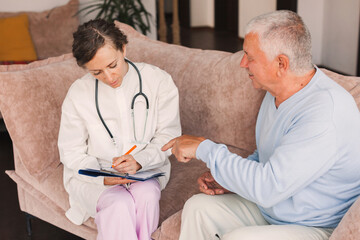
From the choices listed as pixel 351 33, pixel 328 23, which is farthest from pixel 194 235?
pixel 328 23

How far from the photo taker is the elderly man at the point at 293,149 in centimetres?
143

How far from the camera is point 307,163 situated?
1.41 m

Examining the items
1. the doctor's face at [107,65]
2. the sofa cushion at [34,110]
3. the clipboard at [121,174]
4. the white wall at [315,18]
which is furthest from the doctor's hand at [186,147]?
the white wall at [315,18]

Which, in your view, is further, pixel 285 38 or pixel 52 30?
pixel 52 30

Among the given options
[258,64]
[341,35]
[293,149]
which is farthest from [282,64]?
[341,35]

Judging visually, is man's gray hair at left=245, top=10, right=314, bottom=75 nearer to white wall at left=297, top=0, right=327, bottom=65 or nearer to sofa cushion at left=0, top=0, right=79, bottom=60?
sofa cushion at left=0, top=0, right=79, bottom=60

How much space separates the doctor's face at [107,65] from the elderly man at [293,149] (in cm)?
44

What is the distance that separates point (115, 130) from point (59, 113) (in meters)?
0.41

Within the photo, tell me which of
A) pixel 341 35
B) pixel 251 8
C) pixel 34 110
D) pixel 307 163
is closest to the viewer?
pixel 307 163

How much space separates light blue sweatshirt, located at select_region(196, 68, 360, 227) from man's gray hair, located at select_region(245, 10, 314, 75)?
0.09 m

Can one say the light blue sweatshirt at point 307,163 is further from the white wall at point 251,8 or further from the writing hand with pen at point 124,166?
the white wall at point 251,8

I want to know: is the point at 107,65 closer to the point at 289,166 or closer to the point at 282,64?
the point at 282,64

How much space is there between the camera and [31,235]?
2561 mm

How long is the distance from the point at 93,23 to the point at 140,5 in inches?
114
